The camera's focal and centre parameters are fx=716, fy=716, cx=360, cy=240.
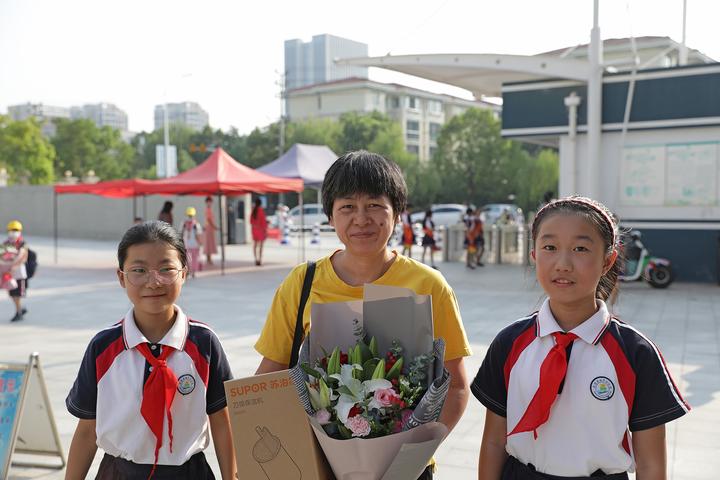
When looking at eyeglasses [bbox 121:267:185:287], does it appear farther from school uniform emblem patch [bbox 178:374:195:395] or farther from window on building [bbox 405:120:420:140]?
window on building [bbox 405:120:420:140]

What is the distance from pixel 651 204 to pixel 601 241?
457 inches

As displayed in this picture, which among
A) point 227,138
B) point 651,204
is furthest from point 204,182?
point 227,138

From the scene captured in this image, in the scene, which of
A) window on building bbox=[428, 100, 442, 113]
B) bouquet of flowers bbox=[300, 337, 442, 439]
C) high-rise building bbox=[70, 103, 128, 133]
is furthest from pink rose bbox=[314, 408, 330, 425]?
high-rise building bbox=[70, 103, 128, 133]

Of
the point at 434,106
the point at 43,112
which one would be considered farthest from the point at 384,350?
the point at 43,112

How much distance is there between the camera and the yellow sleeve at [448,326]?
79.3 inches

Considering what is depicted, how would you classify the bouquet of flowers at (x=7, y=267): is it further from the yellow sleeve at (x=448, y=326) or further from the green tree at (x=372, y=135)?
the green tree at (x=372, y=135)

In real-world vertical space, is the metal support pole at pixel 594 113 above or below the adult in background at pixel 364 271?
above

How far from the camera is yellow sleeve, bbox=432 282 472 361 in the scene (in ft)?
6.61

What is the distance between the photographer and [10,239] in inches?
337

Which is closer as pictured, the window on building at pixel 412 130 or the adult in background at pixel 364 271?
the adult in background at pixel 364 271

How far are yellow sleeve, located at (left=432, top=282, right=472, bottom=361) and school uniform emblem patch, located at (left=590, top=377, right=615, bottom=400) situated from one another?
366mm

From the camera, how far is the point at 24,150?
123 ft

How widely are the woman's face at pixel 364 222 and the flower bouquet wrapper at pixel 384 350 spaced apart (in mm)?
236

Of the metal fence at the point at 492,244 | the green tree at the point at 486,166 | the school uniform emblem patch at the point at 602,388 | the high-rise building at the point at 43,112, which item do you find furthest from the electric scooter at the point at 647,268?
the high-rise building at the point at 43,112
